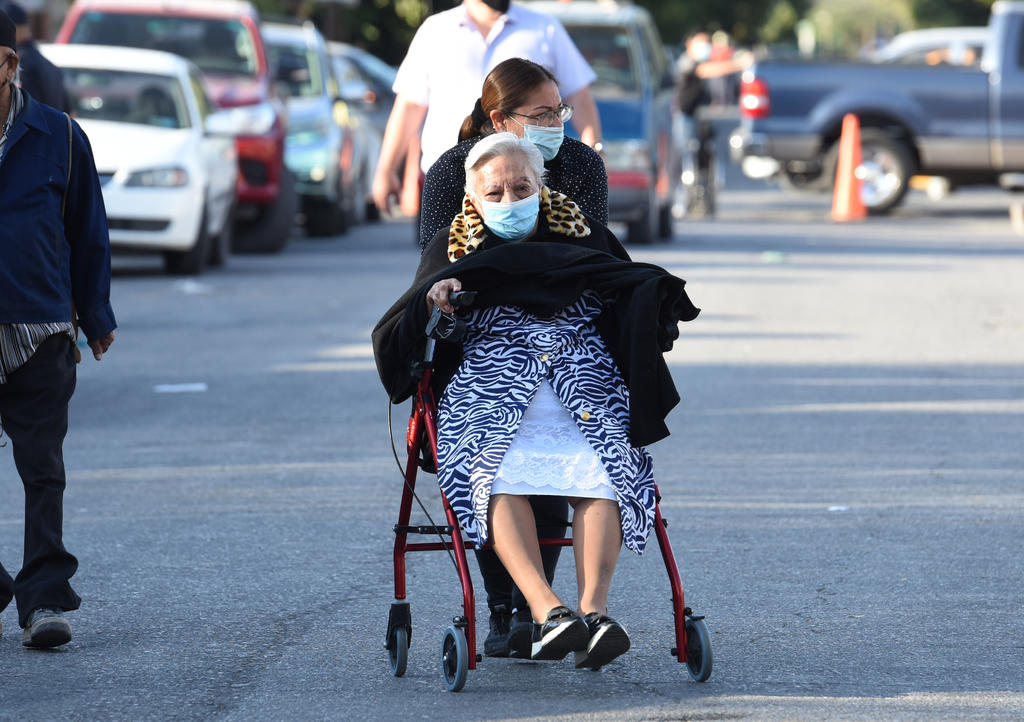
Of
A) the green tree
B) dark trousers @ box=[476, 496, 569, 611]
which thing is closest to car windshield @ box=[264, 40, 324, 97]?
dark trousers @ box=[476, 496, 569, 611]

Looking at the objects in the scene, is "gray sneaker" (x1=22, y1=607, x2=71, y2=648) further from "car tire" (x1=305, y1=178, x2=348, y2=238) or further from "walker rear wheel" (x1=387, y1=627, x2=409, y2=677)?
"car tire" (x1=305, y1=178, x2=348, y2=238)

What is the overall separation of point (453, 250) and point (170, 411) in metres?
4.85

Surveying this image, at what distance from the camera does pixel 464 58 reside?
328 inches

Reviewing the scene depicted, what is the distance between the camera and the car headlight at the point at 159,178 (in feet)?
51.5

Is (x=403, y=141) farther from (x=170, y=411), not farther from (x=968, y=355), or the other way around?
(x=968, y=355)

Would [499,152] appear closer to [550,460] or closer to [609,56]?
[550,460]

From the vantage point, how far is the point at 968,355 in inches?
469

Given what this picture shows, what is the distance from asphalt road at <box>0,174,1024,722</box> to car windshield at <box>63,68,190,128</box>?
Answer: 2684 mm

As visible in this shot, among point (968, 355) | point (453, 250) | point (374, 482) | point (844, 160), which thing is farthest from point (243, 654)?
point (844, 160)

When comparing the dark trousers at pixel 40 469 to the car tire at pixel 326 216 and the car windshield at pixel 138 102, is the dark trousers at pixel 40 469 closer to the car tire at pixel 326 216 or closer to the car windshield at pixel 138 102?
the car windshield at pixel 138 102

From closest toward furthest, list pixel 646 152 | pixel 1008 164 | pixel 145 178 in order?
pixel 145 178 < pixel 646 152 < pixel 1008 164

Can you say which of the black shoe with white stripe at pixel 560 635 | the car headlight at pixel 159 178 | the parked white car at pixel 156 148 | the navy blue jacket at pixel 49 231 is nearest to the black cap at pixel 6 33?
the navy blue jacket at pixel 49 231

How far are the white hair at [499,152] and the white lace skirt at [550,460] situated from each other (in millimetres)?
589

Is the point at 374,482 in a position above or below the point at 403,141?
below
